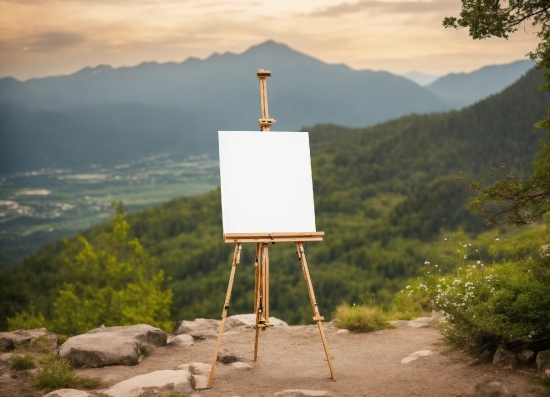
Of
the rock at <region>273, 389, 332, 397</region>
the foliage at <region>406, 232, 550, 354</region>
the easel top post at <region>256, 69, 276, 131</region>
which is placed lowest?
the rock at <region>273, 389, 332, 397</region>

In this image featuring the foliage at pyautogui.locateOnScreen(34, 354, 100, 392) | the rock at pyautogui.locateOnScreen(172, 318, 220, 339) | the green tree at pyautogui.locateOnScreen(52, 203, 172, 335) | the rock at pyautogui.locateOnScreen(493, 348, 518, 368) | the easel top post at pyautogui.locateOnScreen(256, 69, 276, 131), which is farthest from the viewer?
the green tree at pyautogui.locateOnScreen(52, 203, 172, 335)

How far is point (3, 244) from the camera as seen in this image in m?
127

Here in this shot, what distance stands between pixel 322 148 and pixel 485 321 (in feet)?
356

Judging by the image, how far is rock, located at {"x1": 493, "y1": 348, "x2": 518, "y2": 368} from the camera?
766cm

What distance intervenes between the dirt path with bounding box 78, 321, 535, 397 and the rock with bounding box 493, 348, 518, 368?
104 millimetres

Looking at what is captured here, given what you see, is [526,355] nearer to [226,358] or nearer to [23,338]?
[226,358]

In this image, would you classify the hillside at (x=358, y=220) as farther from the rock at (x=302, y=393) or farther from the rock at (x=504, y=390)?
the rock at (x=504, y=390)

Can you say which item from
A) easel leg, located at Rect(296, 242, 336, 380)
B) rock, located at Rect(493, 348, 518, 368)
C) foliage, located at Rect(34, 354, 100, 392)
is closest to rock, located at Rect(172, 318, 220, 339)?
foliage, located at Rect(34, 354, 100, 392)

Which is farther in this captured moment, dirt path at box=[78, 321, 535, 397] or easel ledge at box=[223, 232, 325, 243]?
easel ledge at box=[223, 232, 325, 243]

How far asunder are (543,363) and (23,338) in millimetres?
7475

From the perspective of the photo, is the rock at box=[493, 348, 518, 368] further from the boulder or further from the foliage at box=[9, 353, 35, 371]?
the foliage at box=[9, 353, 35, 371]

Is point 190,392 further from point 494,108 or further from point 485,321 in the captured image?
point 494,108

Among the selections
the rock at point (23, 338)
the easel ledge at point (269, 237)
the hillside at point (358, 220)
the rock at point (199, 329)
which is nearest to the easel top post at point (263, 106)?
the easel ledge at point (269, 237)

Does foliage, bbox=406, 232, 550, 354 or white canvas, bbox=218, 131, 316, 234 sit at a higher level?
white canvas, bbox=218, 131, 316, 234
